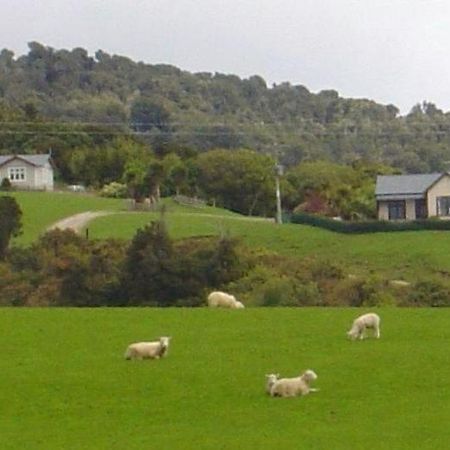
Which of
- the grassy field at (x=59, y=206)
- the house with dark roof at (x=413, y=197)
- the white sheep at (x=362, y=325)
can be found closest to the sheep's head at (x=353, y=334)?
the white sheep at (x=362, y=325)

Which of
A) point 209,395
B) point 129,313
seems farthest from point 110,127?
point 209,395

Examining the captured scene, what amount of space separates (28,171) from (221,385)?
106 metres

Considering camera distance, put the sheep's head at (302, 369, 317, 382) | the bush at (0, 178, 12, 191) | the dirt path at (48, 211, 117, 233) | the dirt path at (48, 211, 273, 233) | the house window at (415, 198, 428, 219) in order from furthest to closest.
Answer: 1. the bush at (0, 178, 12, 191)
2. the house window at (415, 198, 428, 219)
3. the dirt path at (48, 211, 273, 233)
4. the dirt path at (48, 211, 117, 233)
5. the sheep's head at (302, 369, 317, 382)

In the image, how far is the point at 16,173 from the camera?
128250 millimetres

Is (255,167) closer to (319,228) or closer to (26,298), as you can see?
(319,228)

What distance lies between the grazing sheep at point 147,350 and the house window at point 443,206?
81.6 metres

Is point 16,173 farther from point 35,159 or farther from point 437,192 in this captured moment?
point 437,192

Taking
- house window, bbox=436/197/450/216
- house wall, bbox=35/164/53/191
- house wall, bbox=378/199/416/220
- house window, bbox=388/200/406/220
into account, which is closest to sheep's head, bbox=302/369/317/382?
house wall, bbox=378/199/416/220

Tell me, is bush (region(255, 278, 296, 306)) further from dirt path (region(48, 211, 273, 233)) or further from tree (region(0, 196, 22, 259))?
dirt path (region(48, 211, 273, 233))

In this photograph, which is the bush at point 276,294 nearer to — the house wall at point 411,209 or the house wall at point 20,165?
the house wall at point 411,209

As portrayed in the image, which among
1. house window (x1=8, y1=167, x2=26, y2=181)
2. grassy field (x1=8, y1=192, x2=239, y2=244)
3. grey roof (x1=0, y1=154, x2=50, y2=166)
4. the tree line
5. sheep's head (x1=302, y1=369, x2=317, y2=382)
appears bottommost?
the tree line

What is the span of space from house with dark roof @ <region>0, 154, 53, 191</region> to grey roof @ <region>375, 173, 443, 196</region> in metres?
33.9

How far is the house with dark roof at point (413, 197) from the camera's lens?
4075 inches

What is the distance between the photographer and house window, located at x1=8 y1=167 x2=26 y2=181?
12712 centimetres
